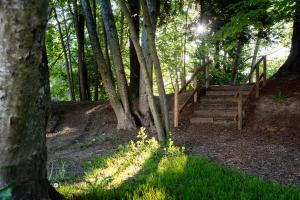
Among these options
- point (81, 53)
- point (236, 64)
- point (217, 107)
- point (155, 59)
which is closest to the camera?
point (155, 59)

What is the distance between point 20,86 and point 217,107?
9.85 m

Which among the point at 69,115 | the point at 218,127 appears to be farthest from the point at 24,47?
the point at 69,115

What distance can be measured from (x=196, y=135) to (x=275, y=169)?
3.76 m

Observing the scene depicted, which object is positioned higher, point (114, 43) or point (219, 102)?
point (114, 43)

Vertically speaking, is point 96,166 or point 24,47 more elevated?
point 24,47

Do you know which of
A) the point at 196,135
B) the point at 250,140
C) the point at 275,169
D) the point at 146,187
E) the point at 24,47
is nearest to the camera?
the point at 24,47

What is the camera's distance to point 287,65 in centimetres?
1359

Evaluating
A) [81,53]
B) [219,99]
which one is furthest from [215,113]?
[81,53]

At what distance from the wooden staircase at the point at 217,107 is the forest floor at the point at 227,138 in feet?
1.18

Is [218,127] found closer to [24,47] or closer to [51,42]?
[24,47]

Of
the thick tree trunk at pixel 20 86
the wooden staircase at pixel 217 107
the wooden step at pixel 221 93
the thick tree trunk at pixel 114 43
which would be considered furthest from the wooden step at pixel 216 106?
the thick tree trunk at pixel 20 86

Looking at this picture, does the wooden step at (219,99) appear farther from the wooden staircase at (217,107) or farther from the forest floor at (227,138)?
the forest floor at (227,138)

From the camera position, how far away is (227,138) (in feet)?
32.2

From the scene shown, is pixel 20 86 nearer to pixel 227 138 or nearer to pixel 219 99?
pixel 227 138
